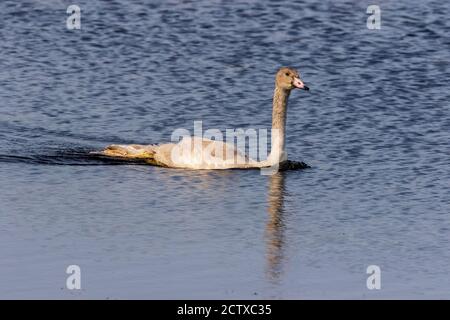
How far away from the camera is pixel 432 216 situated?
1673 cm

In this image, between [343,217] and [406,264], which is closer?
[406,264]

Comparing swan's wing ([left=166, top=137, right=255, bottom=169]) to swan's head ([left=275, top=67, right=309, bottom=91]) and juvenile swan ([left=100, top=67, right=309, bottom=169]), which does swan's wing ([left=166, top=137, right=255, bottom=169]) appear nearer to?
juvenile swan ([left=100, top=67, right=309, bottom=169])

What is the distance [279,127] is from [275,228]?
4574 millimetres

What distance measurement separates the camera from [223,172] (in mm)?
19859

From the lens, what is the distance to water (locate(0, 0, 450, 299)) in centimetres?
1442

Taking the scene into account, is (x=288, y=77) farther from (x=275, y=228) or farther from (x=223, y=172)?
(x=275, y=228)

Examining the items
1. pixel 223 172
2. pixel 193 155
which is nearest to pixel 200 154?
pixel 193 155

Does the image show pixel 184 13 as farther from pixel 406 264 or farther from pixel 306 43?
pixel 406 264

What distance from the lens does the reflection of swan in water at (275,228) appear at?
47.8 feet

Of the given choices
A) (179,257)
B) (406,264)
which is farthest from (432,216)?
(179,257)

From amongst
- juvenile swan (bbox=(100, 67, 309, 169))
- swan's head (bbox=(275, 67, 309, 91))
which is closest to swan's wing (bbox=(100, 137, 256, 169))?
juvenile swan (bbox=(100, 67, 309, 169))

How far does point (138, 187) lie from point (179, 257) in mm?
3828

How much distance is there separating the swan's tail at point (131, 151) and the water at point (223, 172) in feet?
0.93

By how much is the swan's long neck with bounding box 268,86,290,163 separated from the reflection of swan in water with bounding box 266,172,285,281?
0.48 m
